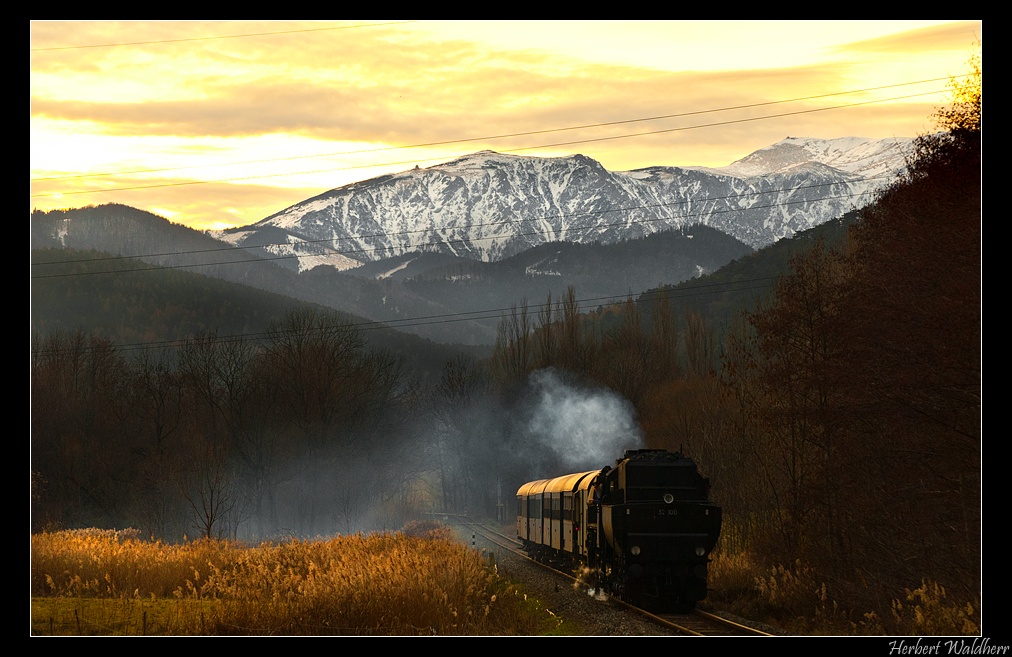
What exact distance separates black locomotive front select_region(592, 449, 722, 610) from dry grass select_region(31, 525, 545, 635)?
326cm

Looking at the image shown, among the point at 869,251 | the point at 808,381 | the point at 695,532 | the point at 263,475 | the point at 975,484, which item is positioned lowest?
the point at 263,475

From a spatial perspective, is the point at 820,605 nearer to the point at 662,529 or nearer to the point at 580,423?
the point at 662,529

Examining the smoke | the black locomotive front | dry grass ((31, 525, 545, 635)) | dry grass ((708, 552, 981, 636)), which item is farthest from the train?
A: the smoke

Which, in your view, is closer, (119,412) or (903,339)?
(903,339)

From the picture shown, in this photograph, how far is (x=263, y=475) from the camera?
70.9 m

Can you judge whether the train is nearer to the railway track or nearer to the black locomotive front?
the black locomotive front

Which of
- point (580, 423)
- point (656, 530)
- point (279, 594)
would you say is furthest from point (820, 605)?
point (580, 423)

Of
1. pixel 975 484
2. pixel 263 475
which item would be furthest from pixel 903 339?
pixel 263 475

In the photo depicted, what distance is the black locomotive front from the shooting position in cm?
2634

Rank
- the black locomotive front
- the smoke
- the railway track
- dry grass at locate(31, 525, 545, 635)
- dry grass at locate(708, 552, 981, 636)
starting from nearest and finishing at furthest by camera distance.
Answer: dry grass at locate(31, 525, 545, 635)
dry grass at locate(708, 552, 981, 636)
the railway track
the black locomotive front
the smoke

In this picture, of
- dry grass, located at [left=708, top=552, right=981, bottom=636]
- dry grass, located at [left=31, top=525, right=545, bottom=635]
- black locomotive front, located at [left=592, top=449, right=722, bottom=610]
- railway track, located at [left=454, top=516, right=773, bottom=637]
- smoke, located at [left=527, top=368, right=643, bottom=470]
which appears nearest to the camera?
dry grass, located at [left=31, top=525, right=545, bottom=635]
